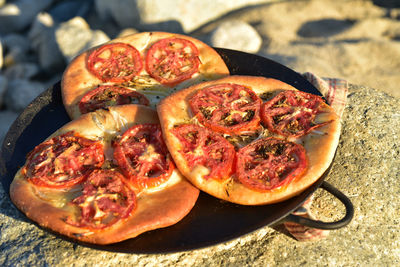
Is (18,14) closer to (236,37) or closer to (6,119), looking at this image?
(6,119)

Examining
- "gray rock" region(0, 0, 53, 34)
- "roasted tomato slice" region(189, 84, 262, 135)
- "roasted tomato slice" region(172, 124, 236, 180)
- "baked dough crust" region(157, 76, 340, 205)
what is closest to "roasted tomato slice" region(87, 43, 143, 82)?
"baked dough crust" region(157, 76, 340, 205)

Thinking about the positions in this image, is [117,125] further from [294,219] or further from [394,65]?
[394,65]

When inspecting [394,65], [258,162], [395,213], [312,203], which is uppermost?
[258,162]

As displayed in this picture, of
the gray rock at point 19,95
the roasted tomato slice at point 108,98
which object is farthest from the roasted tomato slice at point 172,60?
the gray rock at point 19,95

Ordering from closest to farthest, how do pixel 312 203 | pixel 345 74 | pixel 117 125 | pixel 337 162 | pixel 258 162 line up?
pixel 258 162 → pixel 117 125 → pixel 312 203 → pixel 337 162 → pixel 345 74

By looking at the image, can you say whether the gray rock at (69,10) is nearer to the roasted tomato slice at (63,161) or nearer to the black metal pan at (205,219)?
the black metal pan at (205,219)

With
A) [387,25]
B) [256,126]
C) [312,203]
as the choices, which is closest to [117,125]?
[256,126]

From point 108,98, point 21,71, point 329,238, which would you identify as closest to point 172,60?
point 108,98
